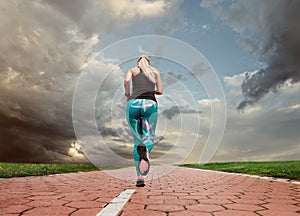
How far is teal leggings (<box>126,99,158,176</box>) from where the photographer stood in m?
5.49

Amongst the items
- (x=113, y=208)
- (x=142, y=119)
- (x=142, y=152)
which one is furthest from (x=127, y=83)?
(x=113, y=208)

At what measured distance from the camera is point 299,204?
3.49 metres

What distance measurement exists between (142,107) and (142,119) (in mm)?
284

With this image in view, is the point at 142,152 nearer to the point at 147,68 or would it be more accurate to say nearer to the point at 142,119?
the point at 142,119

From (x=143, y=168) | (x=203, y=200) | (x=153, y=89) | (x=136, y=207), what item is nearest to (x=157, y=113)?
(x=153, y=89)

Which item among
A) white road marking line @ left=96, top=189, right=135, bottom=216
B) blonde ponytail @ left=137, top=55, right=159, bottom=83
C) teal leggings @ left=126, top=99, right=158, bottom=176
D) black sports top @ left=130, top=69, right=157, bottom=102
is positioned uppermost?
blonde ponytail @ left=137, top=55, right=159, bottom=83

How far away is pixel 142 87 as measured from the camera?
551 centimetres

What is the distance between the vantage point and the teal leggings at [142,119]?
5488mm

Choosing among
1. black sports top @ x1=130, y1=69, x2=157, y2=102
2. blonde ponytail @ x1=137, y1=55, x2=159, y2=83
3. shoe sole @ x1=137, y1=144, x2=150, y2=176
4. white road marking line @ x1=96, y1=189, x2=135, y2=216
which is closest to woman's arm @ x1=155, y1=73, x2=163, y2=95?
blonde ponytail @ x1=137, y1=55, x2=159, y2=83

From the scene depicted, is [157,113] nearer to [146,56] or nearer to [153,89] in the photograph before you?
[153,89]

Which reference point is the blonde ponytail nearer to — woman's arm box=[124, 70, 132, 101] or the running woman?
the running woman

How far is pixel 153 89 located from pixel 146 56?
2.35 ft

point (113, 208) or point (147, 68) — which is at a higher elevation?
point (147, 68)

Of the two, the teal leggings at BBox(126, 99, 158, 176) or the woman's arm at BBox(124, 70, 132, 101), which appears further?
the woman's arm at BBox(124, 70, 132, 101)
